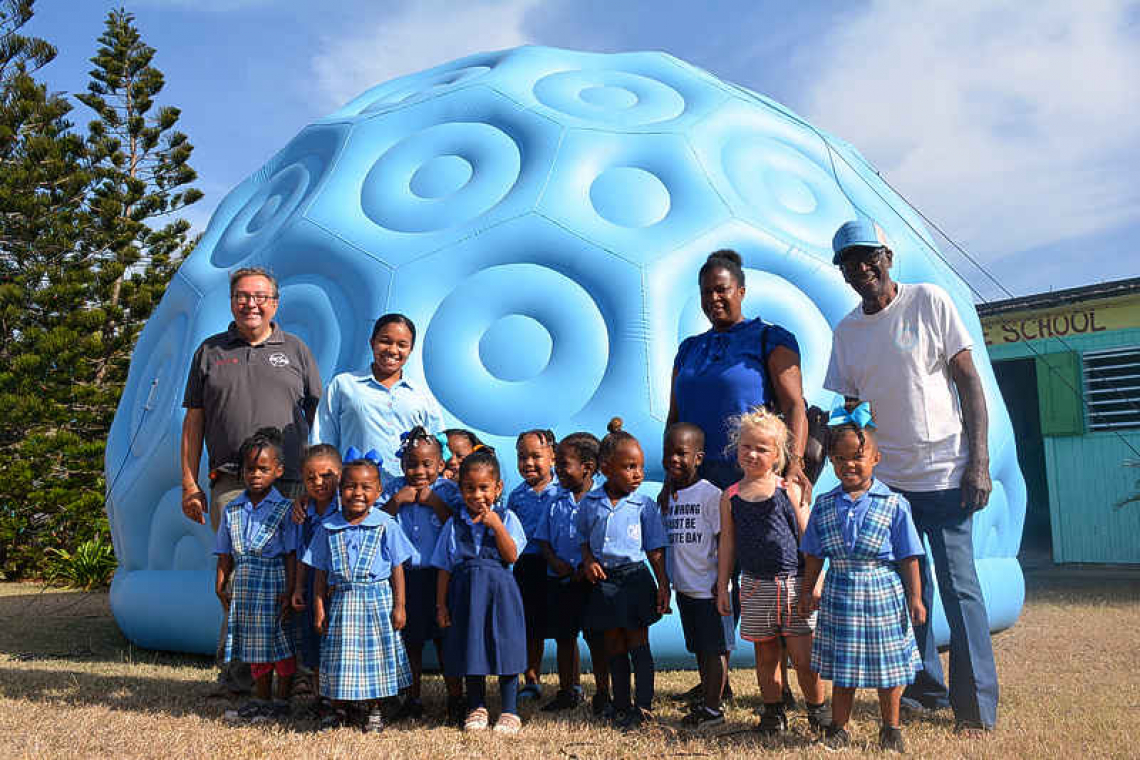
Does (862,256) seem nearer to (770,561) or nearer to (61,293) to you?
(770,561)

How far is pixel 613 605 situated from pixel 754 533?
65 cm

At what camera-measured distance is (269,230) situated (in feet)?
19.7

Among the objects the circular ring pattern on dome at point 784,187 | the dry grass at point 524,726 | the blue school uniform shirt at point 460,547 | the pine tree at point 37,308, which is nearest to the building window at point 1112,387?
the dry grass at point 524,726

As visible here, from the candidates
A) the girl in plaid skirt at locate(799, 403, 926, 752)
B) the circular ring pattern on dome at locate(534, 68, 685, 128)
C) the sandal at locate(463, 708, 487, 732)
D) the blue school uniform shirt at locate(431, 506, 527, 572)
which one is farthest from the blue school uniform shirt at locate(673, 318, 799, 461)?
the circular ring pattern on dome at locate(534, 68, 685, 128)

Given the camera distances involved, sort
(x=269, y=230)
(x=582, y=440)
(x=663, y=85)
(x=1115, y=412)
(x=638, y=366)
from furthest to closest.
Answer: (x=1115, y=412) < (x=663, y=85) < (x=269, y=230) < (x=638, y=366) < (x=582, y=440)

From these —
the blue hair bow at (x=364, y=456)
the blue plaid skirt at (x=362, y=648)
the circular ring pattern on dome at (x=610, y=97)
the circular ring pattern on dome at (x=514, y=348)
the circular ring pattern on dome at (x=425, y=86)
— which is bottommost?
the blue plaid skirt at (x=362, y=648)

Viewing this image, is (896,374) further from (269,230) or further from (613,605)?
(269,230)

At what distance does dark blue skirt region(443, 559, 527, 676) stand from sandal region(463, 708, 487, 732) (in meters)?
0.15

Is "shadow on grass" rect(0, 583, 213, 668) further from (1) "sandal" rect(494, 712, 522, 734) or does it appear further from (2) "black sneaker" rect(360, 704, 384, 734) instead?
(1) "sandal" rect(494, 712, 522, 734)

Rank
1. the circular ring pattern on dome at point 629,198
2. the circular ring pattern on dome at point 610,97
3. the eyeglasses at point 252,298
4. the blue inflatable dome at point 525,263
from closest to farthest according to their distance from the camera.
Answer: the eyeglasses at point 252,298 → the blue inflatable dome at point 525,263 → the circular ring pattern on dome at point 629,198 → the circular ring pattern on dome at point 610,97

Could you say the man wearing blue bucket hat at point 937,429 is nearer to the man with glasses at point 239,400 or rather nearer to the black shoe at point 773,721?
the black shoe at point 773,721

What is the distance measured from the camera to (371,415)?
13.3 ft

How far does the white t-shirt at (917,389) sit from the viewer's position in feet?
11.8

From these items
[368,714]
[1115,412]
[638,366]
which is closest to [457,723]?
[368,714]
